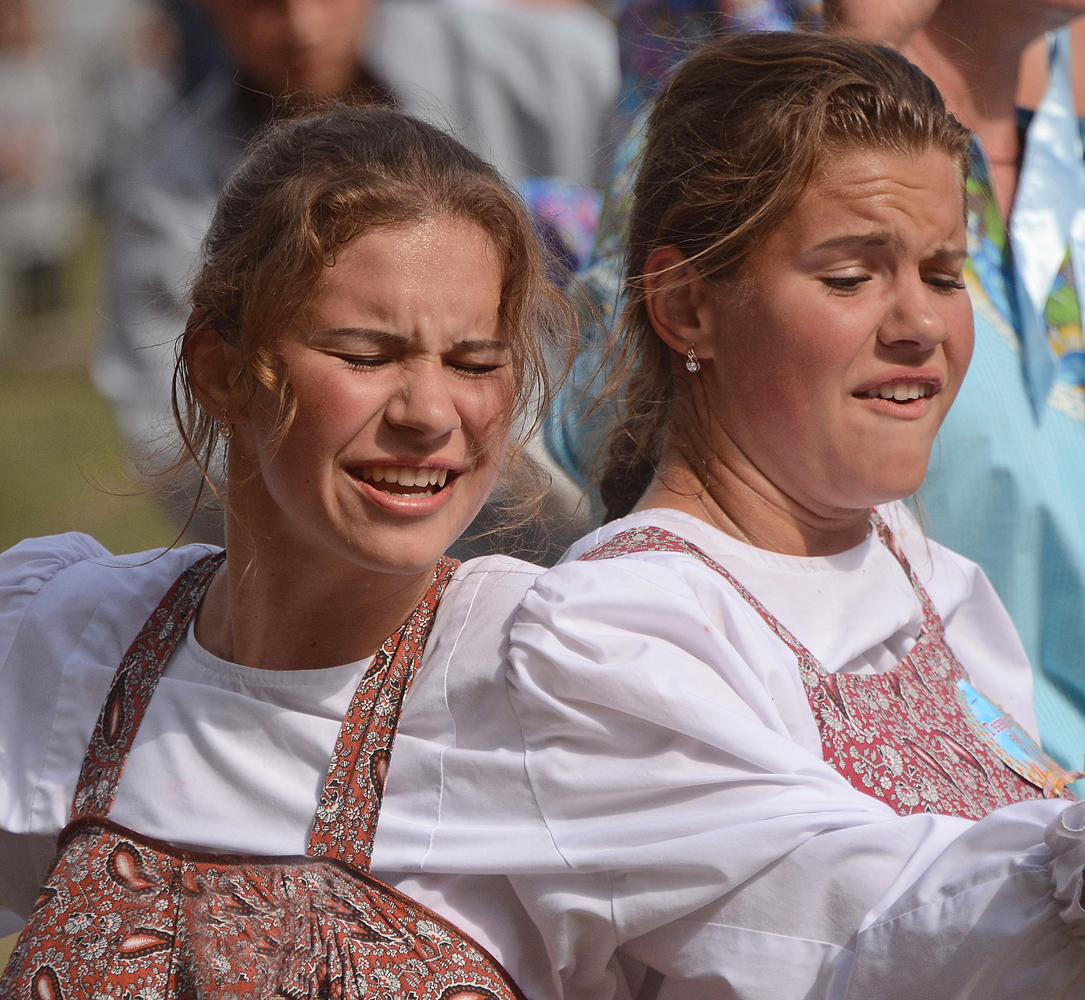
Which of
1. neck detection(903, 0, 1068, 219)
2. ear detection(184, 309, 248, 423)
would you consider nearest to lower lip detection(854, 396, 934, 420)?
ear detection(184, 309, 248, 423)

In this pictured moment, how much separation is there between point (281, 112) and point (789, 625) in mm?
1781

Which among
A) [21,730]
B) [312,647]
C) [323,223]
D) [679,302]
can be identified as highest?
[323,223]

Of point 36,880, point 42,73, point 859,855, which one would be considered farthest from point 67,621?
point 42,73

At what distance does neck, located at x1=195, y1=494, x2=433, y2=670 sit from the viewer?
1658 millimetres

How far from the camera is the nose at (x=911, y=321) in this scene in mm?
1723

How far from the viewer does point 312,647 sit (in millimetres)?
1681

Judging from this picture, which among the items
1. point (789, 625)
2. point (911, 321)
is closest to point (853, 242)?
point (911, 321)

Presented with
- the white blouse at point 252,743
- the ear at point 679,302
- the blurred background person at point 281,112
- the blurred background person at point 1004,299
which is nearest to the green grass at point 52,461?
the blurred background person at point 281,112

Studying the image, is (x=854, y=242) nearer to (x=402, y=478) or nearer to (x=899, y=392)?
(x=899, y=392)

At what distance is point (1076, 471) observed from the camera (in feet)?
7.82

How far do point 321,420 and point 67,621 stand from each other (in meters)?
0.53

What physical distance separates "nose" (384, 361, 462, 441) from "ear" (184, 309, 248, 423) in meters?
0.21

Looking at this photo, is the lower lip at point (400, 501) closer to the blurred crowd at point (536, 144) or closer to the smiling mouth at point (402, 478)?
Answer: the smiling mouth at point (402, 478)

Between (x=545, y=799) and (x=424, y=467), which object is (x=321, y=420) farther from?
(x=545, y=799)
